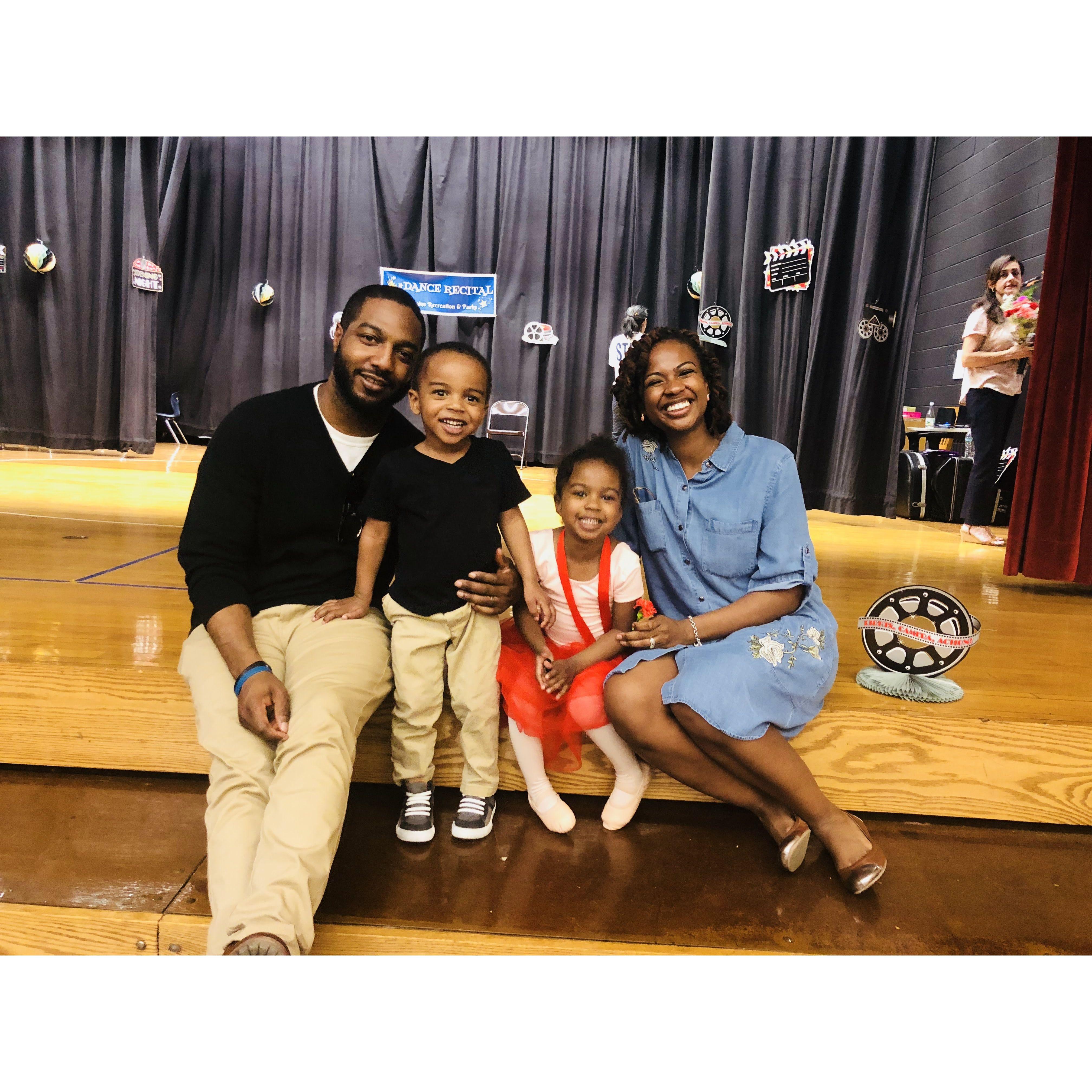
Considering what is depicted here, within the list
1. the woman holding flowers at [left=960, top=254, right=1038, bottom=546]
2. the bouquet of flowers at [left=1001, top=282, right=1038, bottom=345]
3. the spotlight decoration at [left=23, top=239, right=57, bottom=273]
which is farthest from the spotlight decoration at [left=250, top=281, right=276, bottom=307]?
the bouquet of flowers at [left=1001, top=282, right=1038, bottom=345]

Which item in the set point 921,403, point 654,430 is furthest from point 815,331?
point 654,430

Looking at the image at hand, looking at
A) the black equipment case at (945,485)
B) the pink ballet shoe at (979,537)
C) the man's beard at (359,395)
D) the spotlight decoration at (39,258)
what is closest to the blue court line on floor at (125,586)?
the man's beard at (359,395)

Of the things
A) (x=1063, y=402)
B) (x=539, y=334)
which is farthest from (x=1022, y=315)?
(x=539, y=334)

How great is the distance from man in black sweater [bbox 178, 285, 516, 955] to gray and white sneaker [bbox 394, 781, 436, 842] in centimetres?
19

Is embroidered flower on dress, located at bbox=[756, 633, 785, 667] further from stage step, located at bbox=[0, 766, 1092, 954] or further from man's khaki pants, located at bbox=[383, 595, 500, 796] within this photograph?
man's khaki pants, located at bbox=[383, 595, 500, 796]

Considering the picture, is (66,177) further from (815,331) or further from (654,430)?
(654,430)

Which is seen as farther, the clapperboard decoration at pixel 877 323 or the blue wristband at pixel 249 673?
the clapperboard decoration at pixel 877 323

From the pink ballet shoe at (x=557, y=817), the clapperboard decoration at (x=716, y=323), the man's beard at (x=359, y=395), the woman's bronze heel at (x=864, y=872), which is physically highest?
the clapperboard decoration at (x=716, y=323)

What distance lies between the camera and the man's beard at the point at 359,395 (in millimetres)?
1394

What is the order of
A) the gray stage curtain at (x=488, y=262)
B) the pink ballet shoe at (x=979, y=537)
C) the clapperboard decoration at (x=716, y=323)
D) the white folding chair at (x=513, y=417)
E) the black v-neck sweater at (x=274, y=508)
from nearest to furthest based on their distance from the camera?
1. the black v-neck sweater at (x=274, y=508)
2. the pink ballet shoe at (x=979, y=537)
3. the gray stage curtain at (x=488, y=262)
4. the clapperboard decoration at (x=716, y=323)
5. the white folding chair at (x=513, y=417)

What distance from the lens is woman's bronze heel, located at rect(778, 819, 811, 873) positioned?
Result: 50.4 inches

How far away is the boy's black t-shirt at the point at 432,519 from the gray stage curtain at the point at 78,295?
5.10m

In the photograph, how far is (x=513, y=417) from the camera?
6.93 meters

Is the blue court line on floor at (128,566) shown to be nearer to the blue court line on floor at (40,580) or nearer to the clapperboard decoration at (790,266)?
the blue court line on floor at (40,580)
